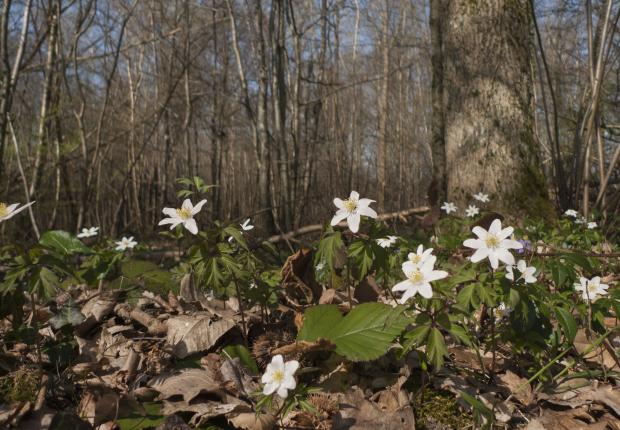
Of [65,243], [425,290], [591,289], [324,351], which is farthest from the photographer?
[65,243]

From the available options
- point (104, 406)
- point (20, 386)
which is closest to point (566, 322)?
point (104, 406)

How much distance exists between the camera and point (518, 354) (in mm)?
1691

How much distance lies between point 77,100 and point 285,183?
6.98 metres

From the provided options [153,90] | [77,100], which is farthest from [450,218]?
[153,90]

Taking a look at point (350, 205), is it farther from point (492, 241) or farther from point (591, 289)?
point (591, 289)

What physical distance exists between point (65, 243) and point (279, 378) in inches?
52.5

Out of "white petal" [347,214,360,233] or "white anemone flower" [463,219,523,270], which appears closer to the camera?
"white anemone flower" [463,219,523,270]

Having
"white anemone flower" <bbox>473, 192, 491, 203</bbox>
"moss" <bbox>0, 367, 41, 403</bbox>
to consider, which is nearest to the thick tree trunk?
"white anemone flower" <bbox>473, 192, 491, 203</bbox>

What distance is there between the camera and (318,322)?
4.84 feet

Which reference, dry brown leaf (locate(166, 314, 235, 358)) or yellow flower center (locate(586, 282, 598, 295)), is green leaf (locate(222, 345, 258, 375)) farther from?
yellow flower center (locate(586, 282, 598, 295))

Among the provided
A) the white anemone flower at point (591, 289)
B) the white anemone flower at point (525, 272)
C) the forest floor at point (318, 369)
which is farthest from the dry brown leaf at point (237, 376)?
the white anemone flower at point (591, 289)

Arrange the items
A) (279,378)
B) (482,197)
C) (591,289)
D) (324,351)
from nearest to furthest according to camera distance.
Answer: (279,378) < (324,351) < (591,289) < (482,197)

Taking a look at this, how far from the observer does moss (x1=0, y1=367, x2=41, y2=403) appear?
1.22 metres

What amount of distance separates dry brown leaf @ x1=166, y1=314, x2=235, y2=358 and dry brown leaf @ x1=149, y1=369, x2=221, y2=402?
0.46ft
